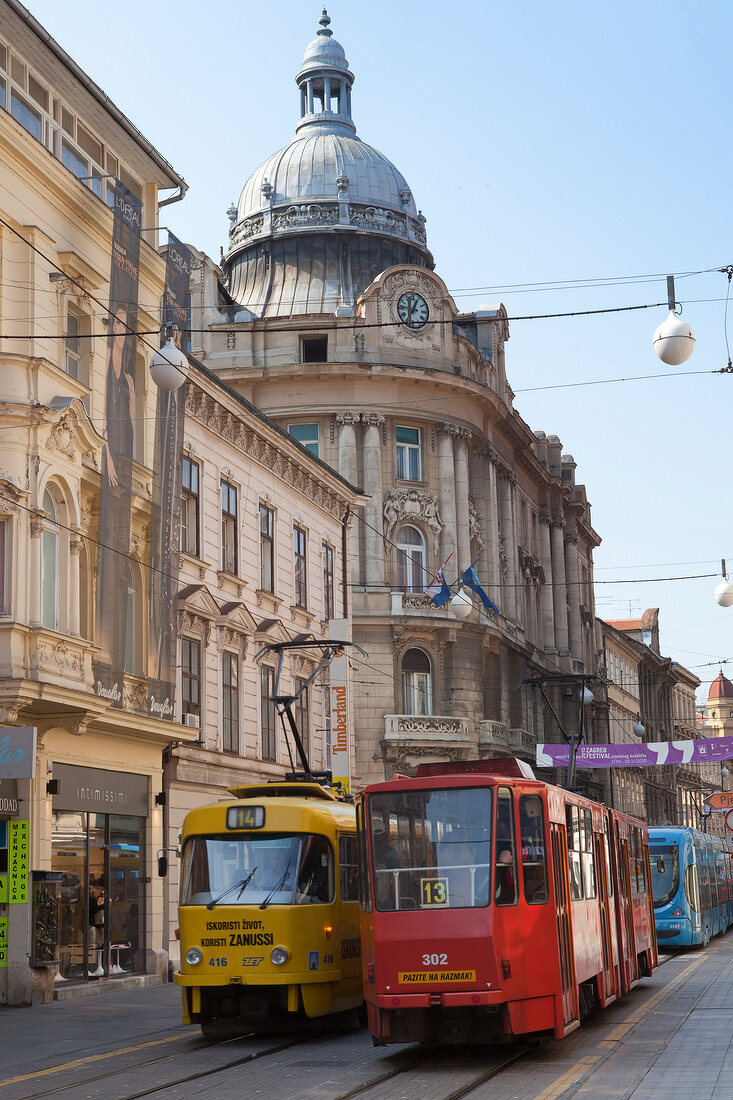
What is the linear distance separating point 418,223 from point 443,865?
160 feet

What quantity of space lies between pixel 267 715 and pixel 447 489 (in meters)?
20.8

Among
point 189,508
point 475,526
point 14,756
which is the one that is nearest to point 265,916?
point 14,756

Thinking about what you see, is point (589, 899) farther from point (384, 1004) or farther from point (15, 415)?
point (15, 415)

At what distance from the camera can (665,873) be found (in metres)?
32.6

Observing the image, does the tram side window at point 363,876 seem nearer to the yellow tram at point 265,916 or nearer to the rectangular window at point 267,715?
the yellow tram at point 265,916

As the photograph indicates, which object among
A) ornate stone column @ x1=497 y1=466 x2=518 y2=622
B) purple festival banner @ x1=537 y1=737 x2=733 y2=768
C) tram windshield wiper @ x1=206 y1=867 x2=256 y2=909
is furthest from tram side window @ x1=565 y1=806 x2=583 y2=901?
ornate stone column @ x1=497 y1=466 x2=518 y2=622

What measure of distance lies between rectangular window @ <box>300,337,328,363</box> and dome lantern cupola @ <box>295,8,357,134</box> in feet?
47.6

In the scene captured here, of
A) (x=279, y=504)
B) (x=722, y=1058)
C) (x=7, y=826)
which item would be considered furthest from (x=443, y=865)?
(x=279, y=504)

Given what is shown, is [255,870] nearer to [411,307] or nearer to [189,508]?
[189,508]

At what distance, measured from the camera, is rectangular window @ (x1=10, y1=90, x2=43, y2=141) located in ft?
77.2

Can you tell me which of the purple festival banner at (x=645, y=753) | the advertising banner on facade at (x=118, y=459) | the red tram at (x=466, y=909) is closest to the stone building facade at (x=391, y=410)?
the purple festival banner at (x=645, y=753)

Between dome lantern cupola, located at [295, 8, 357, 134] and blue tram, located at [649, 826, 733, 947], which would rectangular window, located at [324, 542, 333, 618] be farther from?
dome lantern cupola, located at [295, 8, 357, 134]

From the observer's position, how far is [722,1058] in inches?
543

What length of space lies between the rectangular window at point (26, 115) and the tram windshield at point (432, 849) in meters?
13.7
